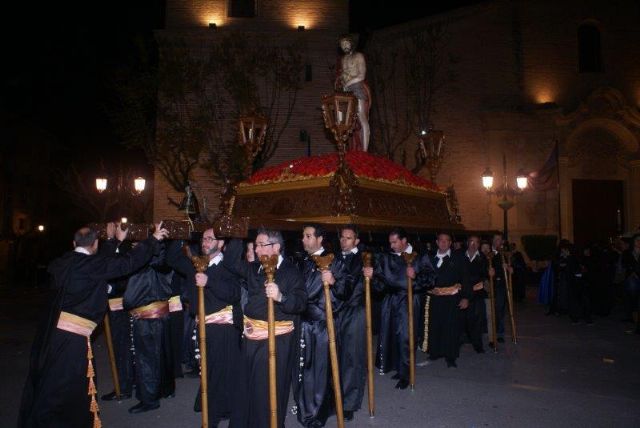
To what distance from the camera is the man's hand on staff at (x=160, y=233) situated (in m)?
3.98

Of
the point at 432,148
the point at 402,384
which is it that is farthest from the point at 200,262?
the point at 432,148

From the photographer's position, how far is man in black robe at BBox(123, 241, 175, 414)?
471cm

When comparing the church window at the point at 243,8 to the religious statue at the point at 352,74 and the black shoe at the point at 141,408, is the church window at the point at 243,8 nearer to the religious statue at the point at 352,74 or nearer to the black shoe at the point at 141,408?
the religious statue at the point at 352,74

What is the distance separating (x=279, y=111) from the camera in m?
19.5

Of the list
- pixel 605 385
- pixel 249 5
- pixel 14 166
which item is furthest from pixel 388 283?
pixel 14 166

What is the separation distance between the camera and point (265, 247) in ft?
12.2

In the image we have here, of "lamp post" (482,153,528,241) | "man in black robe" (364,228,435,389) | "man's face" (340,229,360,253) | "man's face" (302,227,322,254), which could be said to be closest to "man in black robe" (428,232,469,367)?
"man in black robe" (364,228,435,389)

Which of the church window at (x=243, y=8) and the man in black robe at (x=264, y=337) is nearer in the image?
the man in black robe at (x=264, y=337)

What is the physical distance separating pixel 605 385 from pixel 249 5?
65.6 ft

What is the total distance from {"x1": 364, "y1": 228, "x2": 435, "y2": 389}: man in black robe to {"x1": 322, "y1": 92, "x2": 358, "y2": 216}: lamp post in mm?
729

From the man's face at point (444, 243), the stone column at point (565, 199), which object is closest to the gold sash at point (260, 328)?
the man's face at point (444, 243)

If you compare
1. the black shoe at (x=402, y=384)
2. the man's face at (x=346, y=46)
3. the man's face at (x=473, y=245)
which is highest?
the man's face at (x=346, y=46)

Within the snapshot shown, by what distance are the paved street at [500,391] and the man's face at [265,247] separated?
1.78m

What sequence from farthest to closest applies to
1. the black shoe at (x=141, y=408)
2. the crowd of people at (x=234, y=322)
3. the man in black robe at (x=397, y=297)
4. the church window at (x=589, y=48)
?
the church window at (x=589, y=48) → the man in black robe at (x=397, y=297) → the black shoe at (x=141, y=408) → the crowd of people at (x=234, y=322)
